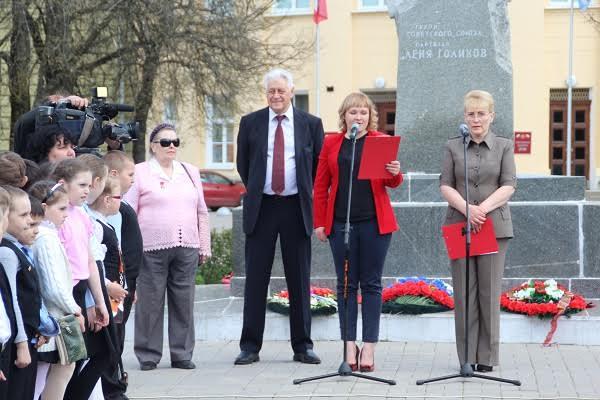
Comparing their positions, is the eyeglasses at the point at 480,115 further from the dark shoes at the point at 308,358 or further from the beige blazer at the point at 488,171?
the dark shoes at the point at 308,358

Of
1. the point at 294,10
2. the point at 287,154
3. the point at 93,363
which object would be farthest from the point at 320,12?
the point at 93,363

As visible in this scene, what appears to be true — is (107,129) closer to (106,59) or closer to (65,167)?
(65,167)

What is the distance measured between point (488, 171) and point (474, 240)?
47 centimetres

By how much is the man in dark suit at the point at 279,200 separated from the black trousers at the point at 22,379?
10.4ft

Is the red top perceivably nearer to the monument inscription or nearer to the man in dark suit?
the man in dark suit

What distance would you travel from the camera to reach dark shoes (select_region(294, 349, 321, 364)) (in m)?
8.57

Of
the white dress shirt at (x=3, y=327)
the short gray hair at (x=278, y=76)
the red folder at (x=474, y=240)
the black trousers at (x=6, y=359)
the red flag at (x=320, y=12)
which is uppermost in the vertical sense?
the red flag at (x=320, y=12)

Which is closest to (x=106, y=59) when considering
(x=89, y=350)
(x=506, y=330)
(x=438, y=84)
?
(x=438, y=84)

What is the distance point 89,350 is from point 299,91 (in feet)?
98.1

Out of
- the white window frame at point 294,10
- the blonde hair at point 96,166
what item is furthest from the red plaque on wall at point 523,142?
the blonde hair at point 96,166

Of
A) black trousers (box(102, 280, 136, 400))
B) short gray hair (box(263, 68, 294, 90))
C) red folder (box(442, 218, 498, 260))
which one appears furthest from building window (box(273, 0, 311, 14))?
black trousers (box(102, 280, 136, 400))

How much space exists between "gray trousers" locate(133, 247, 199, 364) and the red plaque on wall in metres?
24.8

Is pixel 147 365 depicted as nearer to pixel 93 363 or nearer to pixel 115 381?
pixel 115 381

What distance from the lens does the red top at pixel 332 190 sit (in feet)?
26.7
